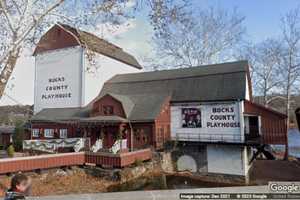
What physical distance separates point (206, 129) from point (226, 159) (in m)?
2.46

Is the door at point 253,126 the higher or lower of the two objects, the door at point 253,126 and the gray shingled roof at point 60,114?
the lower

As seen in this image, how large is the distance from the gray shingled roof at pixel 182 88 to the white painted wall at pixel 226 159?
3.40 meters

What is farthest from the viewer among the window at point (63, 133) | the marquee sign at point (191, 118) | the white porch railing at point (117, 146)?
the window at point (63, 133)

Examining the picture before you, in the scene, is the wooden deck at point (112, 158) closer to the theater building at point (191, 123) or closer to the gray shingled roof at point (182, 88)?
the theater building at point (191, 123)

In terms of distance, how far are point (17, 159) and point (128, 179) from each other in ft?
19.4

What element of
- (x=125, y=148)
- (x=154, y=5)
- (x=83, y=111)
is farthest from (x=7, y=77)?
(x=83, y=111)

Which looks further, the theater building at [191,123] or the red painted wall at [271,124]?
the theater building at [191,123]

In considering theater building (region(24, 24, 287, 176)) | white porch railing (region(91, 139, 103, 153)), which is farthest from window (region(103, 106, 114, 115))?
white porch railing (region(91, 139, 103, 153))

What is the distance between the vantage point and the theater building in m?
19.2

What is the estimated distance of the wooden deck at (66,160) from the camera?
14391 mm

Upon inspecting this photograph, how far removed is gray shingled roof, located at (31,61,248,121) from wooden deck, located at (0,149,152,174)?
14.1ft

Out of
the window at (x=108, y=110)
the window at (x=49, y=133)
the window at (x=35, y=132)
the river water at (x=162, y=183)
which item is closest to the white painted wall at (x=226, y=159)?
the river water at (x=162, y=183)

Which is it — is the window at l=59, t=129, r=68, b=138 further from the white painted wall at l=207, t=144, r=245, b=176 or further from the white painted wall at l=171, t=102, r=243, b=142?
the white painted wall at l=207, t=144, r=245, b=176

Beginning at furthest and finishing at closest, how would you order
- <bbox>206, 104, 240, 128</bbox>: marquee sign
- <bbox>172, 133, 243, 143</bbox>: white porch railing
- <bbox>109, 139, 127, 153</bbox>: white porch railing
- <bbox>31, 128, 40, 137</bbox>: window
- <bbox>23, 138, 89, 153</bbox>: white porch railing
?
1. <bbox>31, 128, 40, 137</bbox>: window
2. <bbox>23, 138, 89, 153</bbox>: white porch railing
3. <bbox>109, 139, 127, 153</bbox>: white porch railing
4. <bbox>206, 104, 240, 128</bbox>: marquee sign
5. <bbox>172, 133, 243, 143</bbox>: white porch railing
